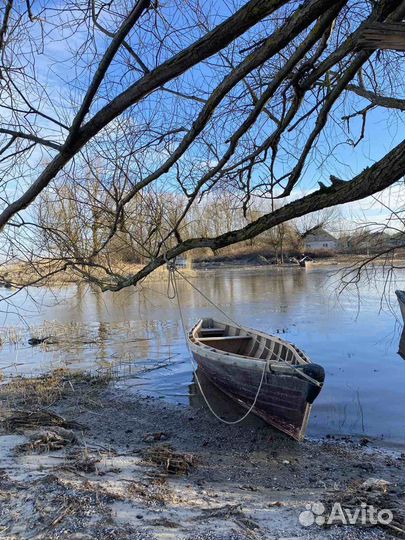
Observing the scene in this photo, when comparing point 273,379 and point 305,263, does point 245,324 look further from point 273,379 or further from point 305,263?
point 305,263

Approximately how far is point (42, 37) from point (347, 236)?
17.9 ft

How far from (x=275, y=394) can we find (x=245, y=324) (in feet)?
34.2

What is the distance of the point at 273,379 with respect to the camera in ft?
24.4

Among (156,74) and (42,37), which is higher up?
(42,37)

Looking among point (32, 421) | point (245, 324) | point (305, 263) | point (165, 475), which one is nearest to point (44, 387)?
point (32, 421)

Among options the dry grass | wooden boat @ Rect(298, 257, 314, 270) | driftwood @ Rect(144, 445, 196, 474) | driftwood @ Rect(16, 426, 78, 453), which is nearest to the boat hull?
driftwood @ Rect(144, 445, 196, 474)

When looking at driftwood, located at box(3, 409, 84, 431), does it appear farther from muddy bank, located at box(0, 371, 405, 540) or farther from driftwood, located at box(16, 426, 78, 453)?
driftwood, located at box(16, 426, 78, 453)

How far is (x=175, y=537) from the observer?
3.52 meters

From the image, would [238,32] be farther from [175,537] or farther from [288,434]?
[288,434]

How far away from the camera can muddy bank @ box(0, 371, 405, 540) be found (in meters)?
3.77

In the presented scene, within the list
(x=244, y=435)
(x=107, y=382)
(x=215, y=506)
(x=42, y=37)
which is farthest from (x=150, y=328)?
(x=42, y=37)

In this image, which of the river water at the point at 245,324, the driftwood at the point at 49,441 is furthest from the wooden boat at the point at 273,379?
the driftwood at the point at 49,441

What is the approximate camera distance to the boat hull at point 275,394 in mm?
7152

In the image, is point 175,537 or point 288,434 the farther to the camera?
point 288,434
